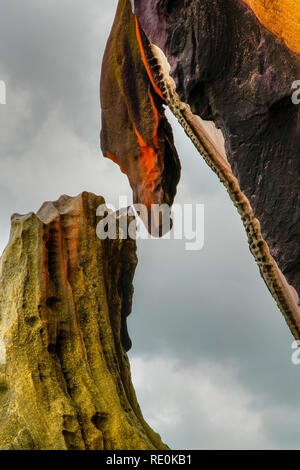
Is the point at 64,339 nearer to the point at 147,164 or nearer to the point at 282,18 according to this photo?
the point at 147,164

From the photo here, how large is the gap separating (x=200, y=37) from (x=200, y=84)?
297 mm

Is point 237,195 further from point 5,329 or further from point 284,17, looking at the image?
point 5,329

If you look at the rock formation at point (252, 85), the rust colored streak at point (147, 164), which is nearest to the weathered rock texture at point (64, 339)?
the rust colored streak at point (147, 164)

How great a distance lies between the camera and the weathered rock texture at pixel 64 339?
12.3 ft

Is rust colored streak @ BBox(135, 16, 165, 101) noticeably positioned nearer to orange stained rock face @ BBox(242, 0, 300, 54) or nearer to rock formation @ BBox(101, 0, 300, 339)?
rock formation @ BBox(101, 0, 300, 339)

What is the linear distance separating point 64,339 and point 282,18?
8.65ft

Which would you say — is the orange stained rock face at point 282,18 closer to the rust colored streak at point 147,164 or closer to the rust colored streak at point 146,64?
the rust colored streak at point 146,64

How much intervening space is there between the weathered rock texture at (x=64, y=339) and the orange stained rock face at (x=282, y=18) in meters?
1.86

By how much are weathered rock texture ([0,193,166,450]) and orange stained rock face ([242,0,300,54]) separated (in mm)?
1859

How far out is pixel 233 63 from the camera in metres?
3.74

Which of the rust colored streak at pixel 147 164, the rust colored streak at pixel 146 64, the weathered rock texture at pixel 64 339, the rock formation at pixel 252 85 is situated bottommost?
the weathered rock texture at pixel 64 339

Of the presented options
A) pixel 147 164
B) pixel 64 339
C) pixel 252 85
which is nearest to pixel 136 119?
pixel 147 164

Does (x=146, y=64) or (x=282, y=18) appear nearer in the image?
(x=282, y=18)

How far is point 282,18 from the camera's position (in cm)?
374
